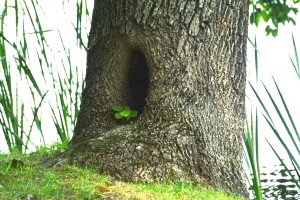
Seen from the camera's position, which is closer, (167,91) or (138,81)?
(167,91)

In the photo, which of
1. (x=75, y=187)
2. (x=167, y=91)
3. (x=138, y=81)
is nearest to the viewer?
(x=75, y=187)

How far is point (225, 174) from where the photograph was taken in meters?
3.36

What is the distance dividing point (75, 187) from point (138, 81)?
3.87 feet

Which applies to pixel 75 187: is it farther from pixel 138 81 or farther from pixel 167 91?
pixel 138 81

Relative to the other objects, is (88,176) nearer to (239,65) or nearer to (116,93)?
(116,93)

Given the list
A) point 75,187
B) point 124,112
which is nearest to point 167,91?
point 124,112

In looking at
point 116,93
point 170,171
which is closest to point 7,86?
point 116,93

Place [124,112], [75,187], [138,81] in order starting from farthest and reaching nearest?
[138,81] < [124,112] < [75,187]

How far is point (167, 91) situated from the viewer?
130 inches

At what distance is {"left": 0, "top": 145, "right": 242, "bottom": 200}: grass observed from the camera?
261 cm

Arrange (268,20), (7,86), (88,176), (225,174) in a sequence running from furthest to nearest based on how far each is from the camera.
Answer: (268,20) → (7,86) → (225,174) → (88,176)

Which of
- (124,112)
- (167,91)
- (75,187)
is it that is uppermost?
(167,91)

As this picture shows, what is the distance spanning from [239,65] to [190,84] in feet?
1.55

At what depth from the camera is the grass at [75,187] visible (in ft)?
8.56
